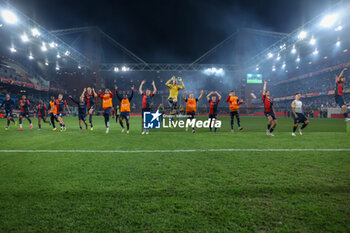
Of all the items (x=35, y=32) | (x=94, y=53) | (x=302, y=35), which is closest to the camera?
(x=35, y=32)

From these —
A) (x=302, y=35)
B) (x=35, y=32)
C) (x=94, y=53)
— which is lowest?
(x=35, y=32)

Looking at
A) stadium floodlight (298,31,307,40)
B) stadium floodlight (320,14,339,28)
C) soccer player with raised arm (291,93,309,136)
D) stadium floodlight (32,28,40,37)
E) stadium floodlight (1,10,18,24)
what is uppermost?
stadium floodlight (320,14,339,28)

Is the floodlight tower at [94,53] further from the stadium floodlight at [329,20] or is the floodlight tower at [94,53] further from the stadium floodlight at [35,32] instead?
the stadium floodlight at [329,20]

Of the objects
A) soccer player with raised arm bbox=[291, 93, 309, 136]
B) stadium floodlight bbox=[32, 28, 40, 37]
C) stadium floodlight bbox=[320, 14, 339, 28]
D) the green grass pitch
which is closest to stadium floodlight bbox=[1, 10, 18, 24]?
stadium floodlight bbox=[32, 28, 40, 37]

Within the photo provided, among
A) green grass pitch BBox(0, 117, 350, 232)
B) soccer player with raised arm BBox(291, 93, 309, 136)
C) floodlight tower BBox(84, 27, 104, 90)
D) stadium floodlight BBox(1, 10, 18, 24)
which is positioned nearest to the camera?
green grass pitch BBox(0, 117, 350, 232)

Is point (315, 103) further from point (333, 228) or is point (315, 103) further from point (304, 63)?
point (333, 228)

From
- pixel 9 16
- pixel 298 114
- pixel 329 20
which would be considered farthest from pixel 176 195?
pixel 329 20

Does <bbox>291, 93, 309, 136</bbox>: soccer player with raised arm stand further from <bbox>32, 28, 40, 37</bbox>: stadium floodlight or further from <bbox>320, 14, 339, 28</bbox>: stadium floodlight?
<bbox>32, 28, 40, 37</bbox>: stadium floodlight

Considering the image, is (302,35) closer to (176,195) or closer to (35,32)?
(176,195)

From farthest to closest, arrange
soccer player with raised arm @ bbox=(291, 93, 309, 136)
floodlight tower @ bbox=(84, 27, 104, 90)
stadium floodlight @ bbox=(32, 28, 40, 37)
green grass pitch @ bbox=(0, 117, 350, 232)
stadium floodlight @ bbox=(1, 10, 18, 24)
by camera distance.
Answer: floodlight tower @ bbox=(84, 27, 104, 90) < stadium floodlight @ bbox=(32, 28, 40, 37) < stadium floodlight @ bbox=(1, 10, 18, 24) < soccer player with raised arm @ bbox=(291, 93, 309, 136) < green grass pitch @ bbox=(0, 117, 350, 232)

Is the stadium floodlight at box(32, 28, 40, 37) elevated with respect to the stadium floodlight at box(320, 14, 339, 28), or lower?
lower

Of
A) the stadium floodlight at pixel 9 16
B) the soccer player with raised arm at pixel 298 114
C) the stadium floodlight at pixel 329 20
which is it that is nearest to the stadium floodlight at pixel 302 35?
the stadium floodlight at pixel 329 20

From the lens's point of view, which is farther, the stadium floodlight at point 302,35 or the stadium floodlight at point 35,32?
the stadium floodlight at point 302,35

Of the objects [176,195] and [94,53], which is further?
[94,53]
